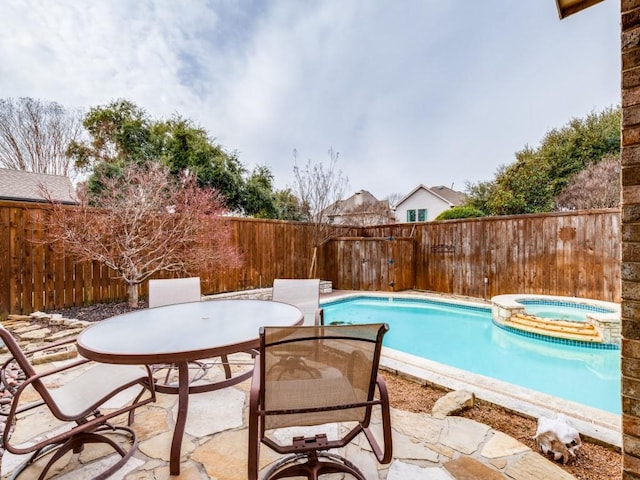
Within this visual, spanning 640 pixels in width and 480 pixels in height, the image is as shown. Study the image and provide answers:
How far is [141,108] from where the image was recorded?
34.7ft

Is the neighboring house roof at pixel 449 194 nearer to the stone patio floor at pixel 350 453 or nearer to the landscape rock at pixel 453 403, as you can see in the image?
the landscape rock at pixel 453 403

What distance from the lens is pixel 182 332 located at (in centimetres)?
200

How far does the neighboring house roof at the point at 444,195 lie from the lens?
858 inches

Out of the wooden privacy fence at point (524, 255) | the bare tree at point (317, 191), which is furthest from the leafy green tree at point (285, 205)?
the wooden privacy fence at point (524, 255)

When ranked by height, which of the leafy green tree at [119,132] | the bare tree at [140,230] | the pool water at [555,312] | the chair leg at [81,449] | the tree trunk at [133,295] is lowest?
the pool water at [555,312]

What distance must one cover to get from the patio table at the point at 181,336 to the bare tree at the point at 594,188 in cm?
1250

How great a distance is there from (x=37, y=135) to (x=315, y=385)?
1818 centimetres

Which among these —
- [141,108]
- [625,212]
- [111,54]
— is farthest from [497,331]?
[141,108]

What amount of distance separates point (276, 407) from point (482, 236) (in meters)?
7.45

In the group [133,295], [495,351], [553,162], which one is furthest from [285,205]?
[553,162]

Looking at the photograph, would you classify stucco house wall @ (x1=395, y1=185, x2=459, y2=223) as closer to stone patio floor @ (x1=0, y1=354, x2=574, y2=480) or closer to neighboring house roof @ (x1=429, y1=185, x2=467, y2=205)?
neighboring house roof @ (x1=429, y1=185, x2=467, y2=205)

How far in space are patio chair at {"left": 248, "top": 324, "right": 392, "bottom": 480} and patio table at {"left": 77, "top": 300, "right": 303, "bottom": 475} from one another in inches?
16.3

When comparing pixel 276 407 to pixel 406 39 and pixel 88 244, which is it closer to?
pixel 88 244

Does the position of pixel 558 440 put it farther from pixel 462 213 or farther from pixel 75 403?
pixel 462 213
